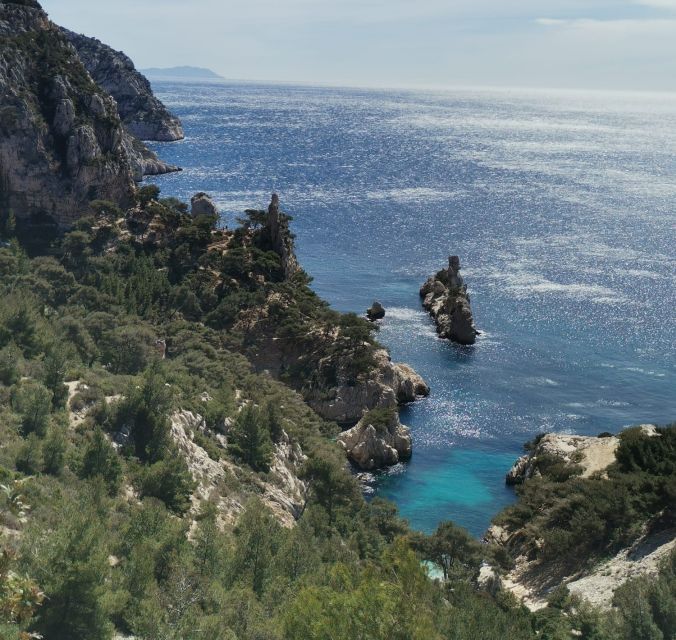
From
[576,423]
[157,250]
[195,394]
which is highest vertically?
[157,250]

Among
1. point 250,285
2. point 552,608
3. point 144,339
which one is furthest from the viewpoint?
point 250,285

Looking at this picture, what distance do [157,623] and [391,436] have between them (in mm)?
38632

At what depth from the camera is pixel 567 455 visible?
164 ft

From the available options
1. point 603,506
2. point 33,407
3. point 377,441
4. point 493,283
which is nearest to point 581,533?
point 603,506

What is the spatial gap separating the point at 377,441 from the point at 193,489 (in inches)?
955

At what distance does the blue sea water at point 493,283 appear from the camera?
60344 mm

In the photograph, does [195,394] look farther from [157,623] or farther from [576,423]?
[576,423]

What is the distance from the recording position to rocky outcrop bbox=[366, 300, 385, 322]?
83.2m

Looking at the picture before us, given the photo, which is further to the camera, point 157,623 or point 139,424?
point 139,424

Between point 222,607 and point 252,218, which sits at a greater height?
point 252,218

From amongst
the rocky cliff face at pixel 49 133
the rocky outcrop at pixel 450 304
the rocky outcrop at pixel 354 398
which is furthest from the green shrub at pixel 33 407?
the rocky outcrop at pixel 450 304

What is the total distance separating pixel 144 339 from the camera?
5041 centimetres

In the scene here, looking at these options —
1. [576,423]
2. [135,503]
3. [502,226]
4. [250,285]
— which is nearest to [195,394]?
[135,503]

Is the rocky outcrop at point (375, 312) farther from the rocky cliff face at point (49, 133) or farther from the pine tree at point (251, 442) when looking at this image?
the pine tree at point (251, 442)
